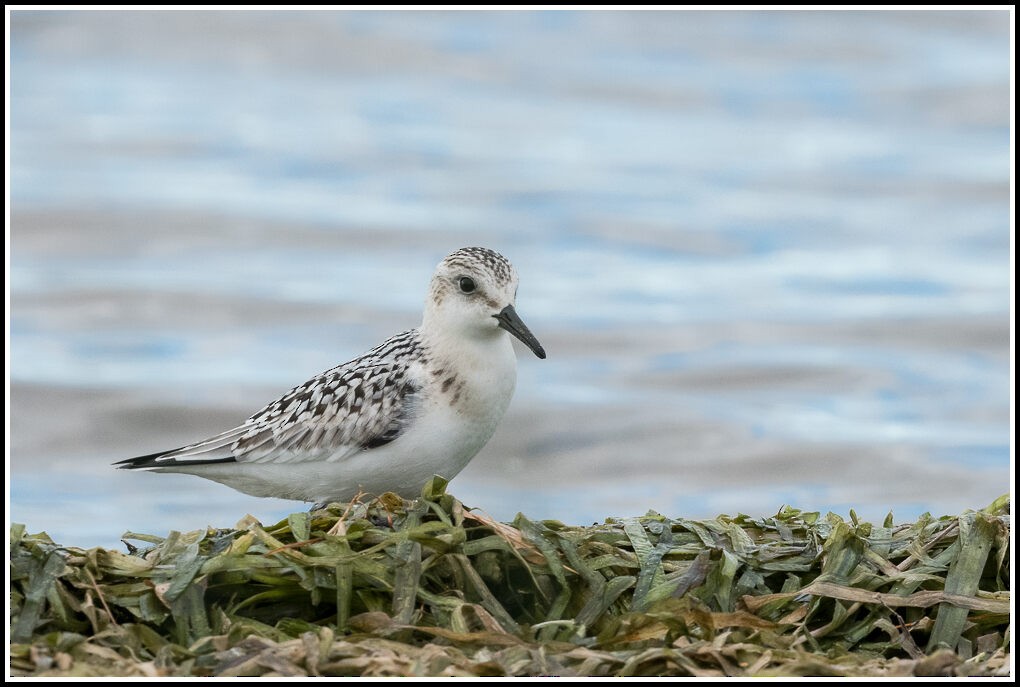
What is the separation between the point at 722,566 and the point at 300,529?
1.49m

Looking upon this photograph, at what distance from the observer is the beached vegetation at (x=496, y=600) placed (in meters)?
3.99

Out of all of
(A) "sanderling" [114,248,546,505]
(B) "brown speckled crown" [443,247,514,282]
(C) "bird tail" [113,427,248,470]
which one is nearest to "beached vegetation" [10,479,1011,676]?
(A) "sanderling" [114,248,546,505]

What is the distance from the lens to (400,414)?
589 cm

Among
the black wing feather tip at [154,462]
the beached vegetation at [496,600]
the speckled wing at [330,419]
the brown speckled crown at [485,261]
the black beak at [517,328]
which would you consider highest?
the brown speckled crown at [485,261]

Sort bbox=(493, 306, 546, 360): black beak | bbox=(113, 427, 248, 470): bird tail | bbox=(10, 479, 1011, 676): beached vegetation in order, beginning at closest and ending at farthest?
bbox=(10, 479, 1011, 676): beached vegetation
bbox=(493, 306, 546, 360): black beak
bbox=(113, 427, 248, 470): bird tail

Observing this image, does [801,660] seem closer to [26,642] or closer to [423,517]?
[423,517]

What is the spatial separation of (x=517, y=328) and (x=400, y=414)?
65cm

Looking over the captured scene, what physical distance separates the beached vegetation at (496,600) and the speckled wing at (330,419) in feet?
3.00

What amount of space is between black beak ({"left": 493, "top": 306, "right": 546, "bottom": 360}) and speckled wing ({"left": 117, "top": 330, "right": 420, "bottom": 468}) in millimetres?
462

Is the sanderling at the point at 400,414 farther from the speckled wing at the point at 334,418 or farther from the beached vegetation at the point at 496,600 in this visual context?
the beached vegetation at the point at 496,600

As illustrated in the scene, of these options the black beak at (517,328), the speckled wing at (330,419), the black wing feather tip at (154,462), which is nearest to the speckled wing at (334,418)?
the speckled wing at (330,419)

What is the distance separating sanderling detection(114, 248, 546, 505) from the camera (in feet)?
19.2

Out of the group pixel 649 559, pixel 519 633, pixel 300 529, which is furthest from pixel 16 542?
pixel 649 559

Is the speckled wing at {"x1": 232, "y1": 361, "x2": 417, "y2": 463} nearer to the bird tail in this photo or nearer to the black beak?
the bird tail
